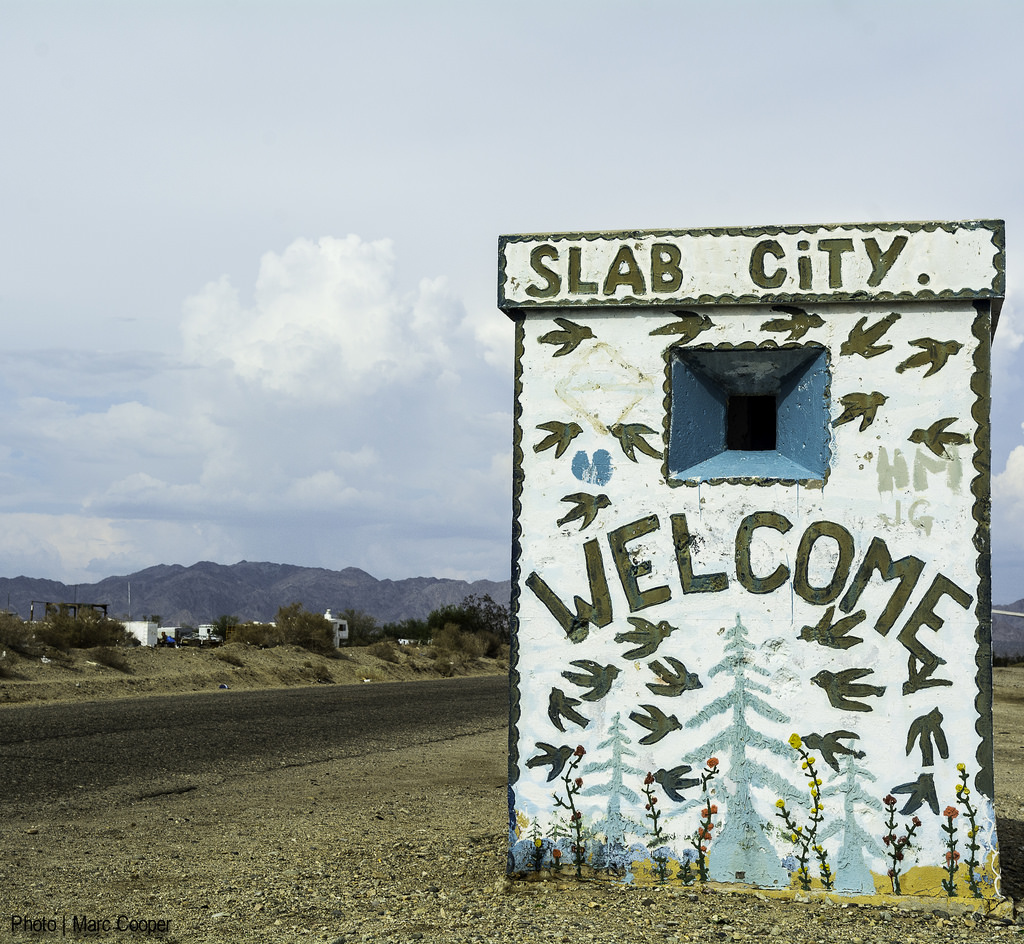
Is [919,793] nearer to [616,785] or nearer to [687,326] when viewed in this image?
[616,785]

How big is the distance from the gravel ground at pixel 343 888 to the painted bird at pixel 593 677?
3.61ft

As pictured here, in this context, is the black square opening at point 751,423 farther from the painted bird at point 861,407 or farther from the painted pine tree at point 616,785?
the painted pine tree at point 616,785

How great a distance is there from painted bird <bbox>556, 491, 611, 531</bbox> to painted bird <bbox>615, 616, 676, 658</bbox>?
2.07 ft

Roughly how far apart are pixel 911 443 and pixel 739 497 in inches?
39.8

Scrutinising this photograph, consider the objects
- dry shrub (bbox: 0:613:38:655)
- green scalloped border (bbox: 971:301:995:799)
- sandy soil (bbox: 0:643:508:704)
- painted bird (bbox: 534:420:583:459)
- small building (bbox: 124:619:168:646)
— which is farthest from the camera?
small building (bbox: 124:619:168:646)

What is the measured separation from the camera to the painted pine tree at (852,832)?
583 cm

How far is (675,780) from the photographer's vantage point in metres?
6.00

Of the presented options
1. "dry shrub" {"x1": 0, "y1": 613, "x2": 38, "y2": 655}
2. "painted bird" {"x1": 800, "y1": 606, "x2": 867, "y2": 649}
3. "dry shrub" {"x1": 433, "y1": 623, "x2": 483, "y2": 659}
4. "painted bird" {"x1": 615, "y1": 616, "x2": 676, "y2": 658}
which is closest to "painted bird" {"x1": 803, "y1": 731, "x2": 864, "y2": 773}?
"painted bird" {"x1": 800, "y1": 606, "x2": 867, "y2": 649}

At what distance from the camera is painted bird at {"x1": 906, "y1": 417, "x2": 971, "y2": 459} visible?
591 centimetres

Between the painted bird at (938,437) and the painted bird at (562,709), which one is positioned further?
the painted bird at (562,709)

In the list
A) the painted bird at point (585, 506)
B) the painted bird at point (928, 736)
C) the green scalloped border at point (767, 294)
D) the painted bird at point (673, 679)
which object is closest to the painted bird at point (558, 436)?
the painted bird at point (585, 506)

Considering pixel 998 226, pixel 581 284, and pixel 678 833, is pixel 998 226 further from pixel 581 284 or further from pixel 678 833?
pixel 678 833

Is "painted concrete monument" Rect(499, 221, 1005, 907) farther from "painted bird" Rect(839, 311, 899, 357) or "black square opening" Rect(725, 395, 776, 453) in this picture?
"black square opening" Rect(725, 395, 776, 453)

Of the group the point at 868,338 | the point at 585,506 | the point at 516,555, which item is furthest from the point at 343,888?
the point at 868,338
